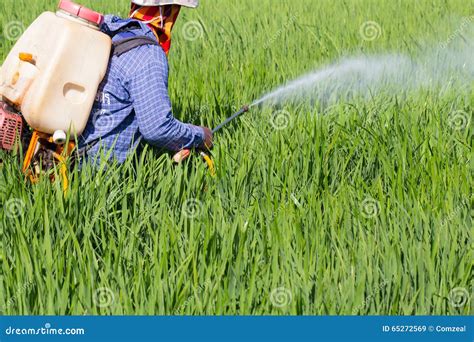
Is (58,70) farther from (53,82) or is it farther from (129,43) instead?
(129,43)

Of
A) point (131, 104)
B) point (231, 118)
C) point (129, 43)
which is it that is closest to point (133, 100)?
point (131, 104)

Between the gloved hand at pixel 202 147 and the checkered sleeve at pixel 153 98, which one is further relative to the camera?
the gloved hand at pixel 202 147

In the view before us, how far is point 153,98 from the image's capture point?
3033 millimetres

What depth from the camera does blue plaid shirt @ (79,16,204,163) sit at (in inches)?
120

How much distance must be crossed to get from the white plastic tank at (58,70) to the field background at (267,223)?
195mm

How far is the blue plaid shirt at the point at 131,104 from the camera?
120 inches

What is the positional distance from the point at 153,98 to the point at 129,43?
0.70ft

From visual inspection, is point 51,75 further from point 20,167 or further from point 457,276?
point 457,276

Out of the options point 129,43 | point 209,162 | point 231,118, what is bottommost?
point 209,162

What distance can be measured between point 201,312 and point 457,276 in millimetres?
720

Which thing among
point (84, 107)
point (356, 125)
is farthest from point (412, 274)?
point (356, 125)

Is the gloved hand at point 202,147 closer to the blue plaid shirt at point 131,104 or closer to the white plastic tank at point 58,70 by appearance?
the blue plaid shirt at point 131,104

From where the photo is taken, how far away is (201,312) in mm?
2154

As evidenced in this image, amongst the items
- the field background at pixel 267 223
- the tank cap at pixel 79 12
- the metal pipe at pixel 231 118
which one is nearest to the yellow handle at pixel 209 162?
the field background at pixel 267 223
